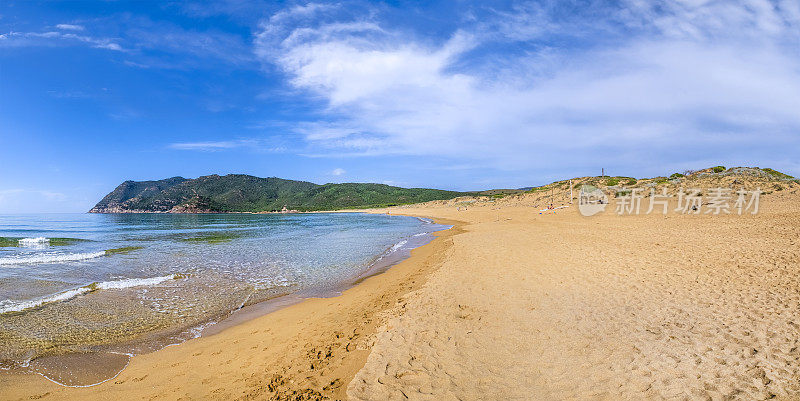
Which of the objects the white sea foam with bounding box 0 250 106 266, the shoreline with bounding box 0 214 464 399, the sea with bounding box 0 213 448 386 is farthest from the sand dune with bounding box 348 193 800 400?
the white sea foam with bounding box 0 250 106 266

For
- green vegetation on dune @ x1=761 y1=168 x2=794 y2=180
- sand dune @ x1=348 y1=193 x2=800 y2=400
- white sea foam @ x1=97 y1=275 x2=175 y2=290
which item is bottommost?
white sea foam @ x1=97 y1=275 x2=175 y2=290

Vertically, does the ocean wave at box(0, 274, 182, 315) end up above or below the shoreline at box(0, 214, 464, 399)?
above

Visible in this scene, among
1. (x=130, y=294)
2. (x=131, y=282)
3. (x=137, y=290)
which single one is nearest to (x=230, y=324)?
Result: (x=130, y=294)

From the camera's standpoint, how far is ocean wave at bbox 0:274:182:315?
8788mm

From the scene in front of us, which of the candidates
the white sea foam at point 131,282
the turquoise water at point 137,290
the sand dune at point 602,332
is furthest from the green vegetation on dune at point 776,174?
the white sea foam at point 131,282

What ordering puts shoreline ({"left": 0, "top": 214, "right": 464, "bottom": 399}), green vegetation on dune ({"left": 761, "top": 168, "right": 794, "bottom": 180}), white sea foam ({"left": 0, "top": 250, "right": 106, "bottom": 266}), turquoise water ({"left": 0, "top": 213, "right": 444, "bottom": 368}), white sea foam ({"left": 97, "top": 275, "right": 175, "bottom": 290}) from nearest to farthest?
1. shoreline ({"left": 0, "top": 214, "right": 464, "bottom": 399})
2. turquoise water ({"left": 0, "top": 213, "right": 444, "bottom": 368})
3. white sea foam ({"left": 97, "top": 275, "right": 175, "bottom": 290})
4. white sea foam ({"left": 0, "top": 250, "right": 106, "bottom": 266})
5. green vegetation on dune ({"left": 761, "top": 168, "right": 794, "bottom": 180})

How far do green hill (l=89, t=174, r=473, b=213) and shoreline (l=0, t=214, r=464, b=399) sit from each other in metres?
114

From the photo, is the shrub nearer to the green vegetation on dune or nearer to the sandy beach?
the green vegetation on dune

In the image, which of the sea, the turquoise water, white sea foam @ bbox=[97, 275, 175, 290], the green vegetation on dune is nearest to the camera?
the sea

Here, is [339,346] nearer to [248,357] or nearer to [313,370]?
[313,370]

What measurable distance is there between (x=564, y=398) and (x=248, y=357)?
4.97 m

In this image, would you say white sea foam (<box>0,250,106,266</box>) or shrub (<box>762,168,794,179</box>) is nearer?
white sea foam (<box>0,250,106,266</box>)

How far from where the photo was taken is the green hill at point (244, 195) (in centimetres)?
13500

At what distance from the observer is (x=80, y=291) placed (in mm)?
10359
